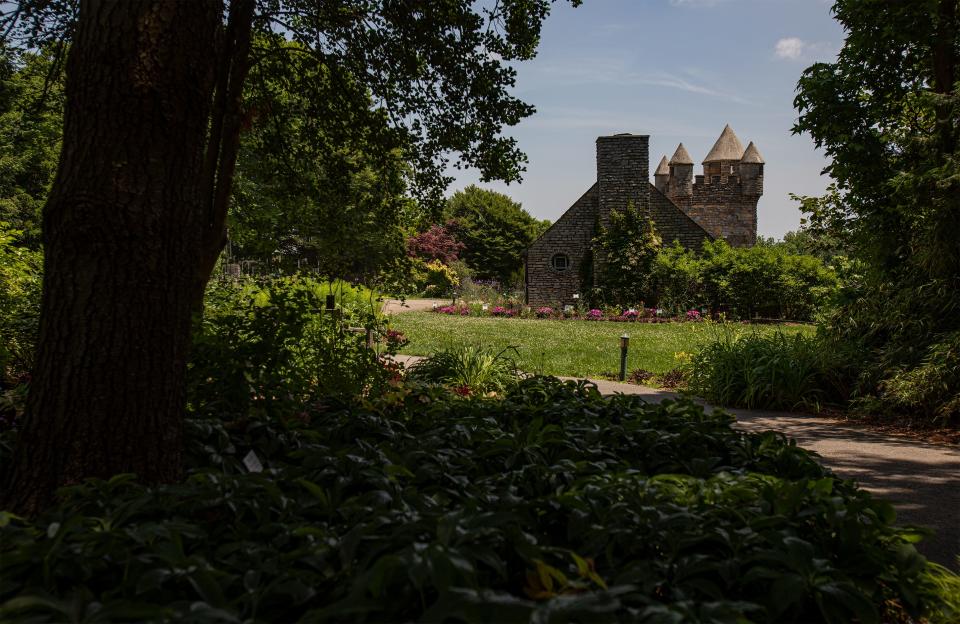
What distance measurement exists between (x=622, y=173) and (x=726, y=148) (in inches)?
576

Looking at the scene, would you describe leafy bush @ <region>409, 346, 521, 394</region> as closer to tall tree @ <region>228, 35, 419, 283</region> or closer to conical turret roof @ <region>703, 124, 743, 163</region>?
tall tree @ <region>228, 35, 419, 283</region>

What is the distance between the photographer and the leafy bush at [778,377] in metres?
7.58

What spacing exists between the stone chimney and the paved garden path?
1926 centimetres

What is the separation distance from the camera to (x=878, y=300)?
25.6ft

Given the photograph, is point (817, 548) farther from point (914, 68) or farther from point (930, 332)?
point (914, 68)

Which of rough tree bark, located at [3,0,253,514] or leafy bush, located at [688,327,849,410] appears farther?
leafy bush, located at [688,327,849,410]

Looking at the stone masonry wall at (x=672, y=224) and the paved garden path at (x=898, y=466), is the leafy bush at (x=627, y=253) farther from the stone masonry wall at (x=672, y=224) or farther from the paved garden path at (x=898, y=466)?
the paved garden path at (x=898, y=466)

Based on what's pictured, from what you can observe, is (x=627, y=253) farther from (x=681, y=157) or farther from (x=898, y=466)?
(x=898, y=466)

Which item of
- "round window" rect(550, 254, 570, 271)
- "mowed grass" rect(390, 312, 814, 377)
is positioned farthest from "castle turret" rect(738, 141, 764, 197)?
"mowed grass" rect(390, 312, 814, 377)

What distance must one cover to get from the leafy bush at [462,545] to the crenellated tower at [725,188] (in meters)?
35.5

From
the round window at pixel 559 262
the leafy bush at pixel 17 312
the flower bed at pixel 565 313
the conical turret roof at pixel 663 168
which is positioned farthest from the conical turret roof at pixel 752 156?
the leafy bush at pixel 17 312

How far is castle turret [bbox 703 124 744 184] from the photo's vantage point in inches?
1427

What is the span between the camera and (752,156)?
36.4m

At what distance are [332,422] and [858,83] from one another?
7695 mm
